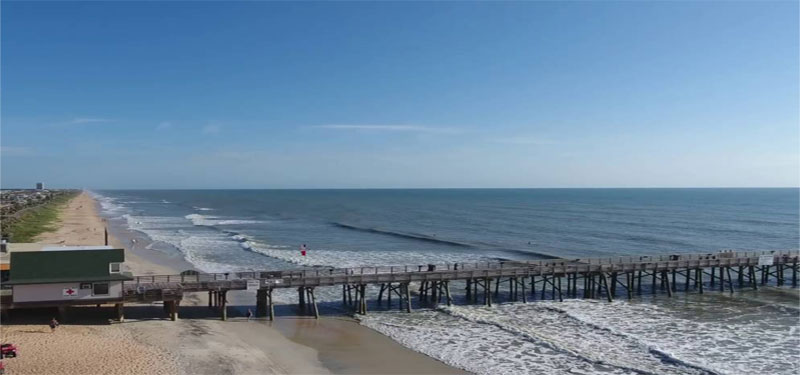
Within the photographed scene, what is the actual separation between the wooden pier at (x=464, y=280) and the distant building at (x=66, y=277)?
118cm

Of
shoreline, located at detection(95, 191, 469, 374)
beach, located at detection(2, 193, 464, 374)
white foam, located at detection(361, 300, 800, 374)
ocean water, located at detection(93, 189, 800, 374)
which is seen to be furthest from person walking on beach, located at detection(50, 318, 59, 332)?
white foam, located at detection(361, 300, 800, 374)

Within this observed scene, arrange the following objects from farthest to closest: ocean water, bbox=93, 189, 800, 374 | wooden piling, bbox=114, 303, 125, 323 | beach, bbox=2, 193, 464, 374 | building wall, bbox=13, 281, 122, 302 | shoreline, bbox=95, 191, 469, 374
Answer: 1. wooden piling, bbox=114, 303, 125, 323
2. building wall, bbox=13, 281, 122, 302
3. ocean water, bbox=93, 189, 800, 374
4. shoreline, bbox=95, 191, 469, 374
5. beach, bbox=2, 193, 464, 374

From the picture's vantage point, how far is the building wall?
28656mm

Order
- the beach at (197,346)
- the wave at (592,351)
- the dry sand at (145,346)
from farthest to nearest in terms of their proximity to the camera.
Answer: the wave at (592,351), the beach at (197,346), the dry sand at (145,346)

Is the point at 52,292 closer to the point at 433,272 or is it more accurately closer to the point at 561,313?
the point at 433,272

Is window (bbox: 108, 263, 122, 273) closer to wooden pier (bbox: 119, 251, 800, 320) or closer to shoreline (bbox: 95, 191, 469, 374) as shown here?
wooden pier (bbox: 119, 251, 800, 320)

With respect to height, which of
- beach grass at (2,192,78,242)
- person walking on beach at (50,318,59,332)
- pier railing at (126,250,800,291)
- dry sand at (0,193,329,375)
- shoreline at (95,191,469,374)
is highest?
pier railing at (126,250,800,291)

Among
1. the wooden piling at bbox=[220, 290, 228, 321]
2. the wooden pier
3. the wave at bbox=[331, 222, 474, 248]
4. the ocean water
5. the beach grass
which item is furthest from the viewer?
the wave at bbox=[331, 222, 474, 248]

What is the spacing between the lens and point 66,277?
29.3 m

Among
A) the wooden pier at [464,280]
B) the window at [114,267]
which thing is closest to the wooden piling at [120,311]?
the wooden pier at [464,280]

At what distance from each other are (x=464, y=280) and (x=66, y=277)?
2516cm

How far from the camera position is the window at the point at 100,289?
97.5 ft

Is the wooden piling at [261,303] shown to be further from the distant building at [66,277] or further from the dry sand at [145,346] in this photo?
the distant building at [66,277]

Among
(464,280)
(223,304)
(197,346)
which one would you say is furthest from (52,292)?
(464,280)
